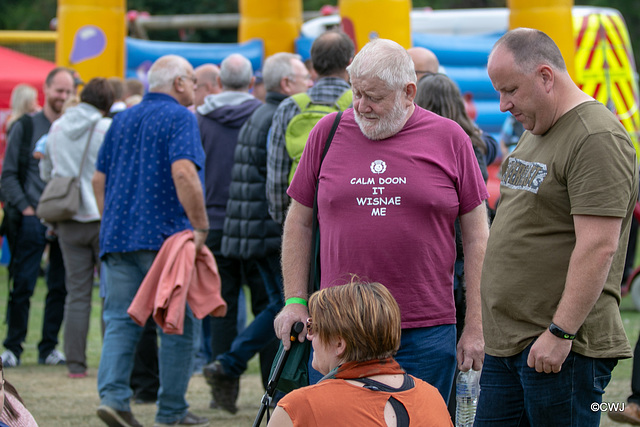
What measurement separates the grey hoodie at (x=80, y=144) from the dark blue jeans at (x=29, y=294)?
0.84 m

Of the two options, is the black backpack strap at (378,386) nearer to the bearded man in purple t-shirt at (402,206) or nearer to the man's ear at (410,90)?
the bearded man in purple t-shirt at (402,206)

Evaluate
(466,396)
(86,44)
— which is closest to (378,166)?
(466,396)

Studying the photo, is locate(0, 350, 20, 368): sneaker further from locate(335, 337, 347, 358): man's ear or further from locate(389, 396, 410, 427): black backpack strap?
locate(389, 396, 410, 427): black backpack strap

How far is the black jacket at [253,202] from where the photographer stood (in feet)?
16.9

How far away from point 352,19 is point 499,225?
6593 millimetres

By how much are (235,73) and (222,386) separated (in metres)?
2.04

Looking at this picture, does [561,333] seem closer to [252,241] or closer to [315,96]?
[315,96]

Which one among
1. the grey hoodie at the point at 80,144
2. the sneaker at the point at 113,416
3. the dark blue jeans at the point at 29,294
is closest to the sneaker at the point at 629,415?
the sneaker at the point at 113,416

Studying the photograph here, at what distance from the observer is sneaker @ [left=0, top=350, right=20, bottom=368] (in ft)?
21.3

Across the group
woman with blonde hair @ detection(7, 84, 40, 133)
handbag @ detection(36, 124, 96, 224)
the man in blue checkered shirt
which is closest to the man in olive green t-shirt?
the man in blue checkered shirt

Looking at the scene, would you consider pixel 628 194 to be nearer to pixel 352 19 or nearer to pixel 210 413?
pixel 210 413

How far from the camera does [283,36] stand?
41.8 ft

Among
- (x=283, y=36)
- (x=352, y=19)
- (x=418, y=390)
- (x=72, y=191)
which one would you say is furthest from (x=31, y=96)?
(x=418, y=390)

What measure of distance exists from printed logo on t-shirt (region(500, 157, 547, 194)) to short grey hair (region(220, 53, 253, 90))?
124 inches
